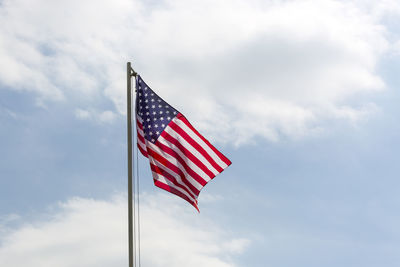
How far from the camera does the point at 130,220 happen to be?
598 inches

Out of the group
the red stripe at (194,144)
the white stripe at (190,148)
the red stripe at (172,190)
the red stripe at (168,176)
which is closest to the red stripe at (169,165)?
the red stripe at (168,176)

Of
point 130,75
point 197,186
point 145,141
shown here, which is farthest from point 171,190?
point 130,75

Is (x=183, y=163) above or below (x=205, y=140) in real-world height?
below

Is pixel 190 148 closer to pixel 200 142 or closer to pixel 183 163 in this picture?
pixel 200 142

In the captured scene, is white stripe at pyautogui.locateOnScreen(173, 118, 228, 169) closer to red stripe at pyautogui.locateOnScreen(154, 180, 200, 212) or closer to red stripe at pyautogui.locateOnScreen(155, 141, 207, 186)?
red stripe at pyautogui.locateOnScreen(155, 141, 207, 186)

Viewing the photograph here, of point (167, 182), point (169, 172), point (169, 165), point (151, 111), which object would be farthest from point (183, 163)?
point (151, 111)

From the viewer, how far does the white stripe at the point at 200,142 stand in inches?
691

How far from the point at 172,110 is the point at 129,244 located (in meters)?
5.33

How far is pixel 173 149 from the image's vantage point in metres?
17.6

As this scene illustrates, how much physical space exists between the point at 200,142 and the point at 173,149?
1.03 meters

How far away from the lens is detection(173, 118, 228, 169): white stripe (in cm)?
1756

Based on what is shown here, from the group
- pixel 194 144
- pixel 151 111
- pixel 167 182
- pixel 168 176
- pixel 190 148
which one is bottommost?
pixel 167 182

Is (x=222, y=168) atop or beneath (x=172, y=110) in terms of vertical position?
beneath

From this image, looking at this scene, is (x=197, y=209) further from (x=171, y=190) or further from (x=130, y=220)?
(x=130, y=220)
